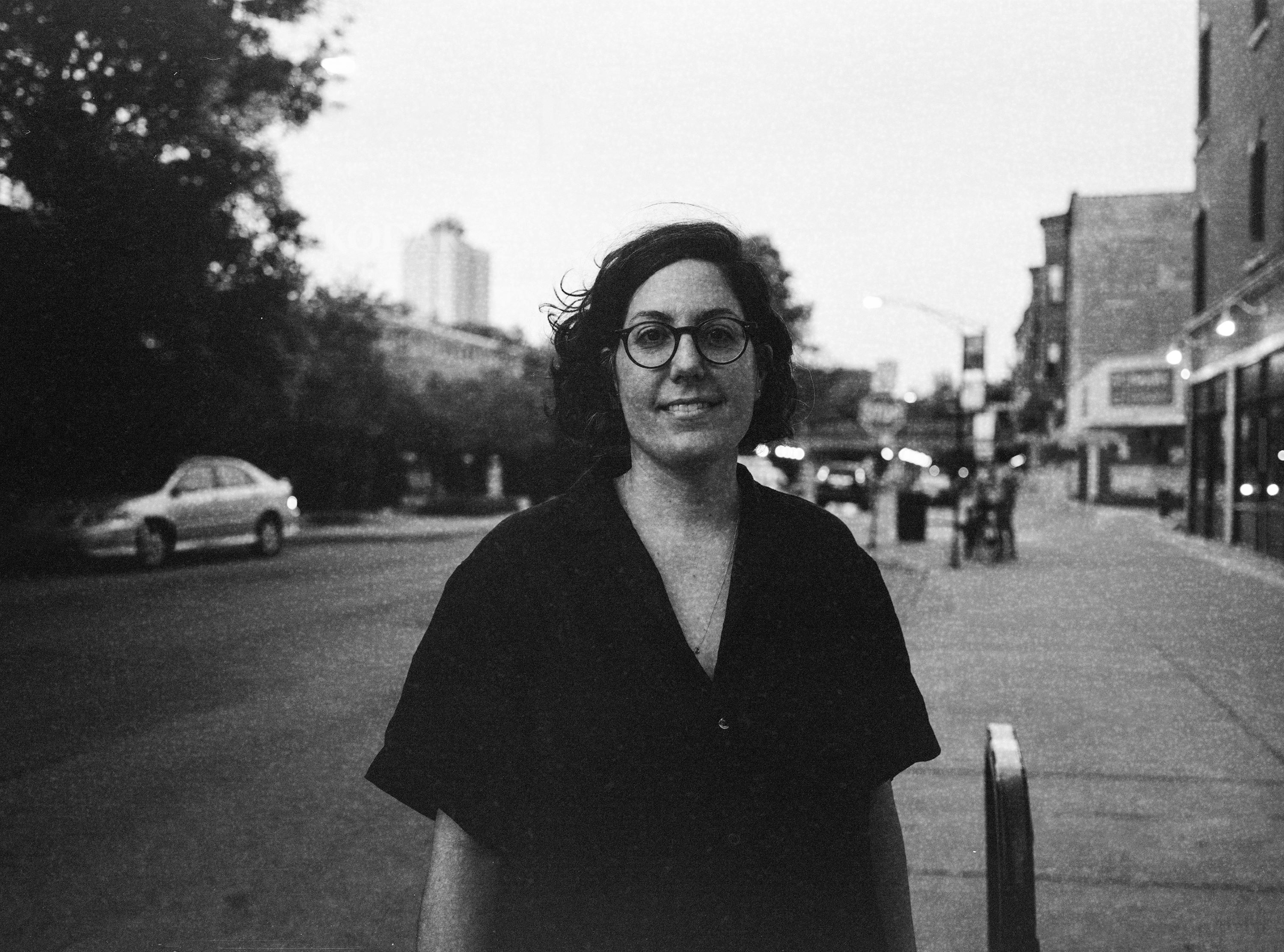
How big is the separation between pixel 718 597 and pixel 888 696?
29 centimetres

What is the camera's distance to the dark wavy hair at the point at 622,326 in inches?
74.8

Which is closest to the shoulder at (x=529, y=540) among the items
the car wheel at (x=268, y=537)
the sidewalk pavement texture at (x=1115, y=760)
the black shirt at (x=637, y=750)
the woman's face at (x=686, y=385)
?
the black shirt at (x=637, y=750)

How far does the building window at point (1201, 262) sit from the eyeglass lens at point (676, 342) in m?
23.0

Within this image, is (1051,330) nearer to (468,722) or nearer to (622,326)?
(622,326)

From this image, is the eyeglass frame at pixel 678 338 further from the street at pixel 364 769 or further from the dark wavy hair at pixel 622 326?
the street at pixel 364 769

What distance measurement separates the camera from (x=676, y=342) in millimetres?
1843

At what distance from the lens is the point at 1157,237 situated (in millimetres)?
51750

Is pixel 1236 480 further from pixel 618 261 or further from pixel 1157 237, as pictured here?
pixel 1157 237

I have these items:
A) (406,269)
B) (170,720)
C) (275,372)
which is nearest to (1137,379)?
(275,372)

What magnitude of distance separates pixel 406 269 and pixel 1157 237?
99378mm

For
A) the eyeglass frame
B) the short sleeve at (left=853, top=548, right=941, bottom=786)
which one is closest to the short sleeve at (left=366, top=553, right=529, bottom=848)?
the eyeglass frame

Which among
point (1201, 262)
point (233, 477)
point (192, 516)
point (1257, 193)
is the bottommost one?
point (192, 516)

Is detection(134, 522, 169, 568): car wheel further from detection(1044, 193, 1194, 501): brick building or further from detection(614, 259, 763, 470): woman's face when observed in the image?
detection(1044, 193, 1194, 501): brick building

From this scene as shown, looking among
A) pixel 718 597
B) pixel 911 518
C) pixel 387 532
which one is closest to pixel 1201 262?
pixel 911 518
